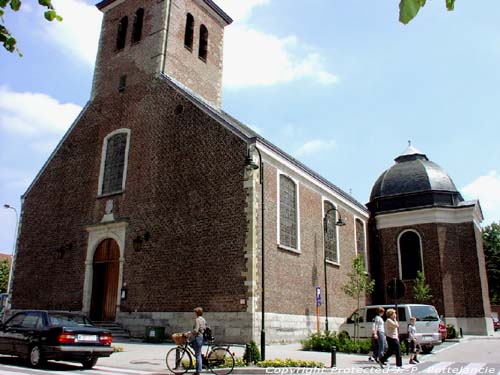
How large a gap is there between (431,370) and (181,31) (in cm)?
1954

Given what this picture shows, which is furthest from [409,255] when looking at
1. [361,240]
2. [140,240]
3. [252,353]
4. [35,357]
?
[35,357]

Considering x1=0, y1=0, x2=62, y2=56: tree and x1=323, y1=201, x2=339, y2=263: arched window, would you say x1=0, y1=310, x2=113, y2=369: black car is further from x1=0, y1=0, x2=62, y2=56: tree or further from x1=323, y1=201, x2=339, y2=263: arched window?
x1=323, y1=201, x2=339, y2=263: arched window

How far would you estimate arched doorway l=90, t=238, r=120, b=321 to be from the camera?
2053 cm

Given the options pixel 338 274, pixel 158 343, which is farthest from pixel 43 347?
pixel 338 274

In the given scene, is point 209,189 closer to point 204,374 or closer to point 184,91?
point 184,91

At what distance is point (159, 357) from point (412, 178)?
23.5 m

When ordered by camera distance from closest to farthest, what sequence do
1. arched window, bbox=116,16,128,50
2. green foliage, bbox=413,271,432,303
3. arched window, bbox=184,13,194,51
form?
arched window, bbox=184,13,194,51, arched window, bbox=116,16,128,50, green foliage, bbox=413,271,432,303

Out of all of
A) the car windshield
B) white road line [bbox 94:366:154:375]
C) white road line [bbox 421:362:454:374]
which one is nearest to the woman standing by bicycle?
white road line [bbox 94:366:154:375]

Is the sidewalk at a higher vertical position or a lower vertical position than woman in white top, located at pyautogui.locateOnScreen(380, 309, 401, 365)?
lower

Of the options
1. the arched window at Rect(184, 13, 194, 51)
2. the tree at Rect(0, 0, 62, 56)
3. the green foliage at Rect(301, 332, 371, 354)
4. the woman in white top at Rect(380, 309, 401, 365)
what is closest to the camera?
the tree at Rect(0, 0, 62, 56)

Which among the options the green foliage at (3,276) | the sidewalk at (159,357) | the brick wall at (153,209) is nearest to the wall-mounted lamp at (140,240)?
the brick wall at (153,209)

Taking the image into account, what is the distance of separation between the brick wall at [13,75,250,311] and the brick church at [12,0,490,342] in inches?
2.2

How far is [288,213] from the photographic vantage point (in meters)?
20.7

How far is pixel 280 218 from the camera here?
19.9m
